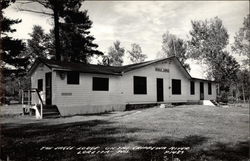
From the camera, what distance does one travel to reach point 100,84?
19016 millimetres

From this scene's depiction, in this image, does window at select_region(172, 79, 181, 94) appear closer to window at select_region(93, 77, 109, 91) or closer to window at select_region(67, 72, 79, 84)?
Result: window at select_region(93, 77, 109, 91)

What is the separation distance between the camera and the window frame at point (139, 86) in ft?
69.8

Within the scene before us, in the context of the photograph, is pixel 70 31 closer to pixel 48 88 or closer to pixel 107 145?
pixel 48 88

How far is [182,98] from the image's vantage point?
998 inches

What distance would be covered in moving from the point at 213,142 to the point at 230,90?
143 ft

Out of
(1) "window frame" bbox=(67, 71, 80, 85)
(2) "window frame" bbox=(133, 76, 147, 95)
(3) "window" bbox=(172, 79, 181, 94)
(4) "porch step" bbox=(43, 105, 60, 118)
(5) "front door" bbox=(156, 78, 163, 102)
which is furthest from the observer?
(3) "window" bbox=(172, 79, 181, 94)

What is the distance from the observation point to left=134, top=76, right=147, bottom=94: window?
21.3 m

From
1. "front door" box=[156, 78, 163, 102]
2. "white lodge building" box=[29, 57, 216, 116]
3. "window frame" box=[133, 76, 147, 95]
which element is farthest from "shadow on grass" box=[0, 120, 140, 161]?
"front door" box=[156, 78, 163, 102]

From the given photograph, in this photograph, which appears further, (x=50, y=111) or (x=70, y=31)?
(x=70, y=31)

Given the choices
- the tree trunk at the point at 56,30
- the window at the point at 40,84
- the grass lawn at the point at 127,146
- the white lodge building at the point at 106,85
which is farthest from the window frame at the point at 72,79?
the tree trunk at the point at 56,30

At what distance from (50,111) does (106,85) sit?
17.1 ft

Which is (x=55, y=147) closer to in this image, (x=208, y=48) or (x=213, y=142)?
(x=213, y=142)

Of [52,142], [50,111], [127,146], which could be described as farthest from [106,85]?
[127,146]

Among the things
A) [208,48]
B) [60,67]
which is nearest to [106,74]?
[60,67]
